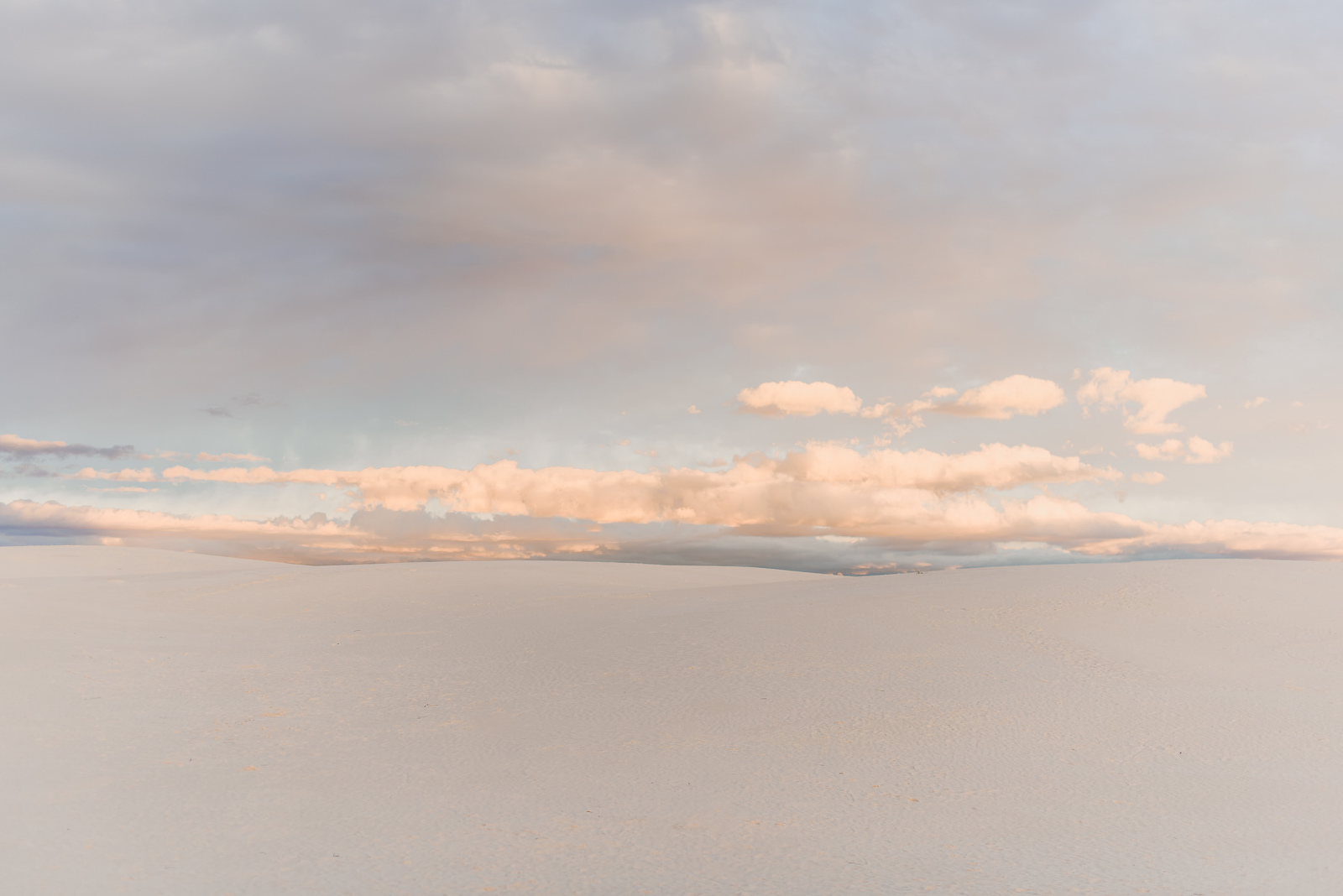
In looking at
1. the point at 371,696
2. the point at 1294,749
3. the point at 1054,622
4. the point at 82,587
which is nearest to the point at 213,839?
the point at 371,696

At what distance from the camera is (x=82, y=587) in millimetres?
19312

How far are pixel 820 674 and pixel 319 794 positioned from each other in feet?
19.9

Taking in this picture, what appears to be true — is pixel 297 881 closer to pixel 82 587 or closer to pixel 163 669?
pixel 163 669

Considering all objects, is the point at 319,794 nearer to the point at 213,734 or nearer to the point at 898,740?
the point at 213,734

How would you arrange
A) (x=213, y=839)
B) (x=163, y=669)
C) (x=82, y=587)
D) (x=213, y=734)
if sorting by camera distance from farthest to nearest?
1. (x=82, y=587)
2. (x=163, y=669)
3. (x=213, y=734)
4. (x=213, y=839)

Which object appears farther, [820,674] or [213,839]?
[820,674]

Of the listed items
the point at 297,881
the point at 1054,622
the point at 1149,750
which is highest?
the point at 1054,622

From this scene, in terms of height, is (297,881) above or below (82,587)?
below

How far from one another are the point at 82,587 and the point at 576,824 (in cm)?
1586

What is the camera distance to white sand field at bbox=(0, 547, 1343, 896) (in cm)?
726

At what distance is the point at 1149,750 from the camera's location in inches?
379

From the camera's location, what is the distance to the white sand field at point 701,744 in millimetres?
7262

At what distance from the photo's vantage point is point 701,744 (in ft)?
32.4

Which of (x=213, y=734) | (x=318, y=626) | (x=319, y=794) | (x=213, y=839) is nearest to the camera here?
(x=213, y=839)
